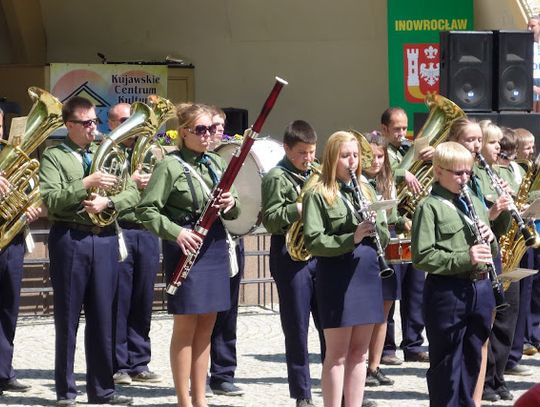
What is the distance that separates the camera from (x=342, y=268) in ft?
23.6

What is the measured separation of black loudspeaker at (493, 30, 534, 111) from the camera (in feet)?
35.4

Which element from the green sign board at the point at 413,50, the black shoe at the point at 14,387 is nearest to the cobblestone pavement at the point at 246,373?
the black shoe at the point at 14,387

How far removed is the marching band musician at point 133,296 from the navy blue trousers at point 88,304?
2.62ft

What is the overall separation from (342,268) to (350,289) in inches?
4.6

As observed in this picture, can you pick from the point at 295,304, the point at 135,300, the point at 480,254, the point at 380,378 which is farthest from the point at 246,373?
the point at 480,254

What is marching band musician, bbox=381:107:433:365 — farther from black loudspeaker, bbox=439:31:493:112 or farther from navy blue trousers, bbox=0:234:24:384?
navy blue trousers, bbox=0:234:24:384

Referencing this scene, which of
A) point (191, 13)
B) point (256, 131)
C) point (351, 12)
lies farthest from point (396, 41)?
point (256, 131)

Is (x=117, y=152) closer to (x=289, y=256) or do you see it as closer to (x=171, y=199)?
(x=171, y=199)

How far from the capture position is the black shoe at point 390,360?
9.83 metres

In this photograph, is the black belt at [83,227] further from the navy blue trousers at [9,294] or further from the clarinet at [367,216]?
the clarinet at [367,216]

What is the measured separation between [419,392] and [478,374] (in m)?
1.66

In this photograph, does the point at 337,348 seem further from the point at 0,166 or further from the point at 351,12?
the point at 351,12

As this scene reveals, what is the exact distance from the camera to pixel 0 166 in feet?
26.9

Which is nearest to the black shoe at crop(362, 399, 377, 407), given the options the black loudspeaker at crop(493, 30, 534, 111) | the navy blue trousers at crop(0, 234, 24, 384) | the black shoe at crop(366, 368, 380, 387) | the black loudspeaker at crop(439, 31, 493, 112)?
the black shoe at crop(366, 368, 380, 387)
